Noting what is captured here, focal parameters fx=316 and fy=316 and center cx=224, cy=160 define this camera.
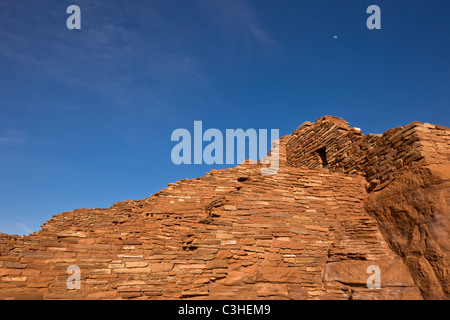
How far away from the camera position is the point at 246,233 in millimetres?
8914

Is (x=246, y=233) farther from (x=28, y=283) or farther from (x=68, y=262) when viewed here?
(x=28, y=283)

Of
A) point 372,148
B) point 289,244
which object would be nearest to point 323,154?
point 372,148

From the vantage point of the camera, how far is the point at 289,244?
29.0 ft

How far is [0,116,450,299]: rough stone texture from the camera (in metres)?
7.45

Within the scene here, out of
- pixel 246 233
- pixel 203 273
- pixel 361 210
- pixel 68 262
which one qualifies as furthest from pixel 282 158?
pixel 68 262

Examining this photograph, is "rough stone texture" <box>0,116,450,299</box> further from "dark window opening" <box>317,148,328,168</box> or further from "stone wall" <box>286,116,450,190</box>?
"dark window opening" <box>317,148,328,168</box>

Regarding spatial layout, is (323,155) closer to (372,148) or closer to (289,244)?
(372,148)

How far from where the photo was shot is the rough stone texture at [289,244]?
745cm

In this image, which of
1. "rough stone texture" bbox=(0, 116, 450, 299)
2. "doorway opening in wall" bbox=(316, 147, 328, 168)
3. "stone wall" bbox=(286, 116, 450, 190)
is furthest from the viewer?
"doorway opening in wall" bbox=(316, 147, 328, 168)

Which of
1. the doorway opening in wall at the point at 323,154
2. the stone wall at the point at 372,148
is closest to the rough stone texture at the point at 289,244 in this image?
the stone wall at the point at 372,148

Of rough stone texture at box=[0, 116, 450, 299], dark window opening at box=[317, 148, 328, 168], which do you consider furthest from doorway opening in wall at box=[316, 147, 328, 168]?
rough stone texture at box=[0, 116, 450, 299]

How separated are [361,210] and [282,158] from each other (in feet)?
33.2

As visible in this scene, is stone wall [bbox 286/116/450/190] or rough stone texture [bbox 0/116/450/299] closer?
rough stone texture [bbox 0/116/450/299]

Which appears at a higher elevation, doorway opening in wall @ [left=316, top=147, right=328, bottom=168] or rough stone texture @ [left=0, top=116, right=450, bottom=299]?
doorway opening in wall @ [left=316, top=147, right=328, bottom=168]
